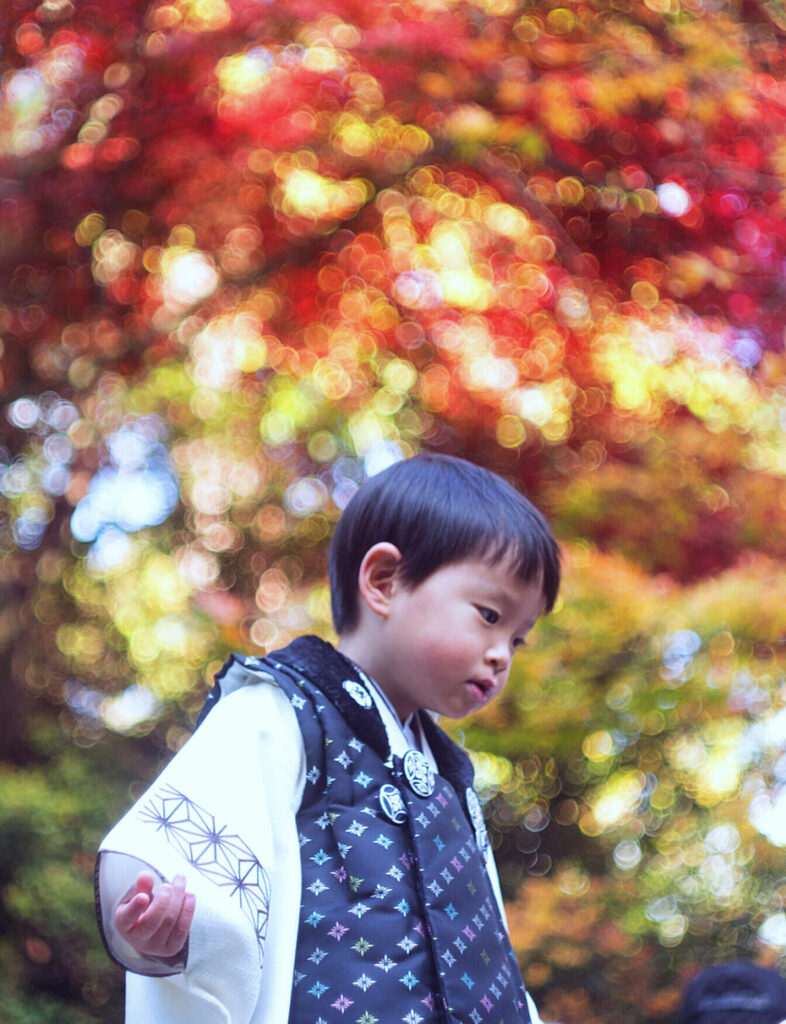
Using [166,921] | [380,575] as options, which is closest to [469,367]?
[380,575]

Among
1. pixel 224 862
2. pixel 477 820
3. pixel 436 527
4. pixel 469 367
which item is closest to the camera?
pixel 224 862

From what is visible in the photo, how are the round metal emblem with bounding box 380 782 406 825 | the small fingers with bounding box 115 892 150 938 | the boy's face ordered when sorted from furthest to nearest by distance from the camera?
the boy's face → the round metal emblem with bounding box 380 782 406 825 → the small fingers with bounding box 115 892 150 938

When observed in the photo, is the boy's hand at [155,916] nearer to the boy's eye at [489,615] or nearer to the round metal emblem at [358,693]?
the round metal emblem at [358,693]

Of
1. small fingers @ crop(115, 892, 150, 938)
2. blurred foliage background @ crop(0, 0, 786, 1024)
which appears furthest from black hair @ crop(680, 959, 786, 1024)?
blurred foliage background @ crop(0, 0, 786, 1024)

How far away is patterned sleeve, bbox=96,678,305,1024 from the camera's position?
102 cm

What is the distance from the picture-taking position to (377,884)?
1.20 m

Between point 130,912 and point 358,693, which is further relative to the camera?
point 358,693

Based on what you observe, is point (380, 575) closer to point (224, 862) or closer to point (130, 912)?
point (224, 862)

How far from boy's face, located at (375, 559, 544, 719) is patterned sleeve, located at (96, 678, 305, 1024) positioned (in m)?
0.22

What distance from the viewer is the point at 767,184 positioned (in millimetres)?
3344

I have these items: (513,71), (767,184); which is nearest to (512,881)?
(767,184)

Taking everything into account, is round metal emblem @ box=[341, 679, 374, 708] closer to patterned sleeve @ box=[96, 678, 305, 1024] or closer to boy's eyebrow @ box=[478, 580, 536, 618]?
patterned sleeve @ box=[96, 678, 305, 1024]

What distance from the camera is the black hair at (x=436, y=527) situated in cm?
144

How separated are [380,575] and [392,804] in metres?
0.36
